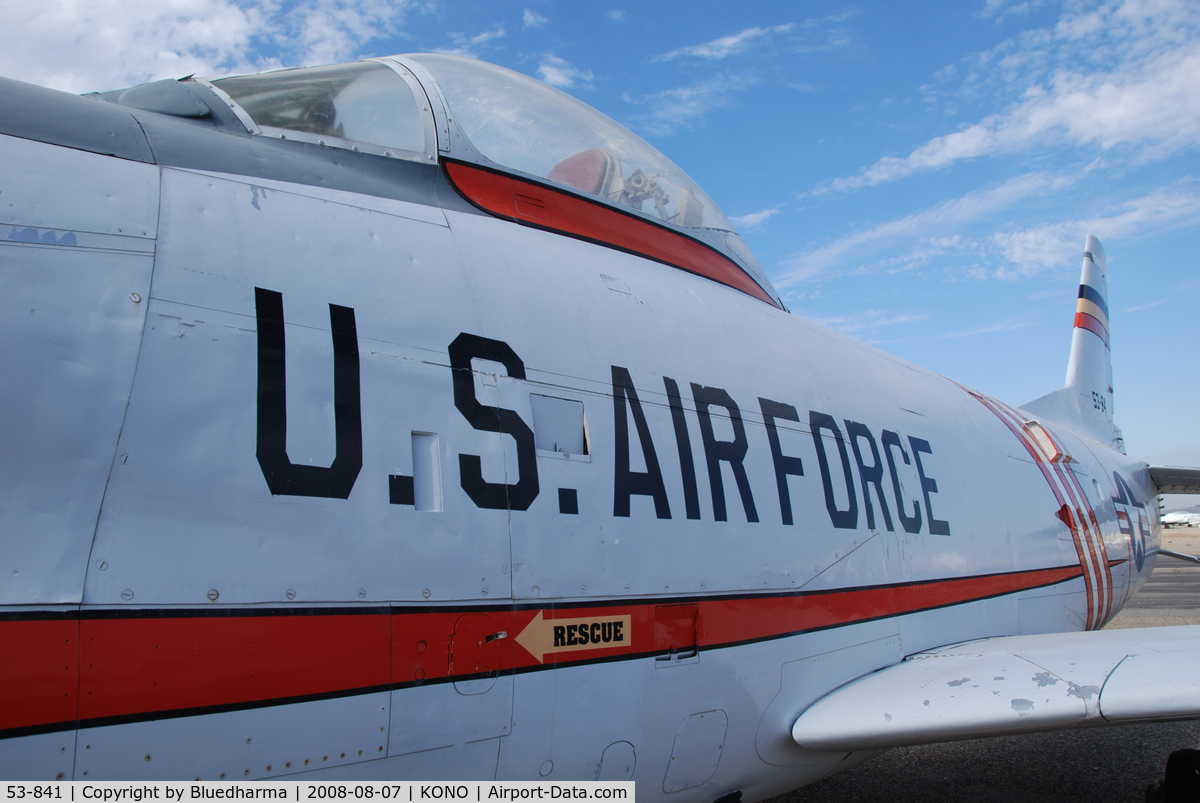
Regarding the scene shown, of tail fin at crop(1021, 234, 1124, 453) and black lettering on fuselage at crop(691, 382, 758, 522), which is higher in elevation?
tail fin at crop(1021, 234, 1124, 453)

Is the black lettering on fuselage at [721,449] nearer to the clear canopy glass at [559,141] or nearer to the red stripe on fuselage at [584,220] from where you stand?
the red stripe on fuselage at [584,220]

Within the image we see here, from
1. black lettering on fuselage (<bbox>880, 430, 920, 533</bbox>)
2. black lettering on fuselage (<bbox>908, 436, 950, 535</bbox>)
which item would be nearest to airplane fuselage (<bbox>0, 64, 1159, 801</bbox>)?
black lettering on fuselage (<bbox>880, 430, 920, 533</bbox>)

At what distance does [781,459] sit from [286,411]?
8.33 feet

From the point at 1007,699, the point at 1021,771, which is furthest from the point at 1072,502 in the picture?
the point at 1007,699

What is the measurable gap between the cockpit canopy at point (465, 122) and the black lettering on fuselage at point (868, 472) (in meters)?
1.59

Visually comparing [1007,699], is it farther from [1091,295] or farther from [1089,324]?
[1091,295]

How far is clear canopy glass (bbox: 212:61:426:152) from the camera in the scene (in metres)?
3.22

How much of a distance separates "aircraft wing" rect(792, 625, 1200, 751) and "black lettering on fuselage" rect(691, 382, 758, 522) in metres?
1.11

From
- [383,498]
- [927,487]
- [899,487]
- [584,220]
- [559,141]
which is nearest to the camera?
[383,498]

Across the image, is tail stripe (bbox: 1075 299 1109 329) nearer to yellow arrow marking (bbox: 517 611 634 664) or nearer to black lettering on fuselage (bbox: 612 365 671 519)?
black lettering on fuselage (bbox: 612 365 671 519)

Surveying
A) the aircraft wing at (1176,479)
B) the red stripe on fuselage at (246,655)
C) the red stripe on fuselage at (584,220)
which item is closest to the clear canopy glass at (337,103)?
the red stripe on fuselage at (584,220)

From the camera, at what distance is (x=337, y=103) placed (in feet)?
11.2

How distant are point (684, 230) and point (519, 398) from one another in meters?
2.22

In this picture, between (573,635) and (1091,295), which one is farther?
(1091,295)
